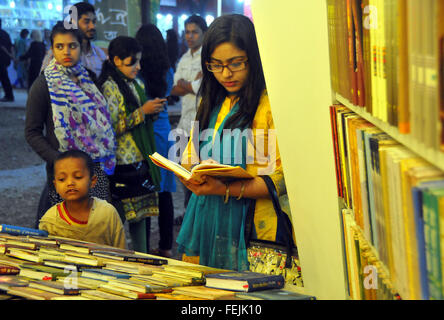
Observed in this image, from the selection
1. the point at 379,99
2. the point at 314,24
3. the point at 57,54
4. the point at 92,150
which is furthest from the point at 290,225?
the point at 57,54

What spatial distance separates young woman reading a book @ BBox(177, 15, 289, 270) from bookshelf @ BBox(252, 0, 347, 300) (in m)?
0.06

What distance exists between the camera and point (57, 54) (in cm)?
401

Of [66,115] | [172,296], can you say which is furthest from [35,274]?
[66,115]

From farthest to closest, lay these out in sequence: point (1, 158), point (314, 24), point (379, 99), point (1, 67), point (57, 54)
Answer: point (1, 67)
point (1, 158)
point (57, 54)
point (314, 24)
point (379, 99)

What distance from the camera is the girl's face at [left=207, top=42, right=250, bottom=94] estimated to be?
108 inches

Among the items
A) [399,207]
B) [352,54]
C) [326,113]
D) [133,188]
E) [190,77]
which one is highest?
[352,54]

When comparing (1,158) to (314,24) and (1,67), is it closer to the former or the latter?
(1,67)

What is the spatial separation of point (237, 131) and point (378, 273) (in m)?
1.09

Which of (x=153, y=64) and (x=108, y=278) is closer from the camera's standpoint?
(x=108, y=278)

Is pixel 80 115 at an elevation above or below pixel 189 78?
below

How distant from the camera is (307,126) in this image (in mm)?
2602

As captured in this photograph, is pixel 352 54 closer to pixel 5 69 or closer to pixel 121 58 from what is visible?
pixel 121 58

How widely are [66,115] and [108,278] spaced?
2012mm

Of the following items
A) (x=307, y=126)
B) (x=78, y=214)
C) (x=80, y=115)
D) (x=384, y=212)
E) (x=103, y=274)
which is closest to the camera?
(x=384, y=212)
